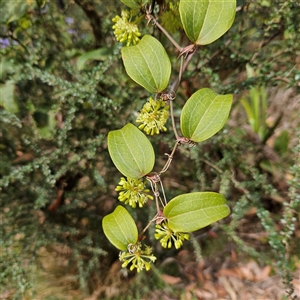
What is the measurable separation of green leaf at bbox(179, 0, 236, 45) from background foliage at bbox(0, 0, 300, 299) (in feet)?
1.02

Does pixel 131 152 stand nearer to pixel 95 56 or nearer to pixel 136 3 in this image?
pixel 136 3

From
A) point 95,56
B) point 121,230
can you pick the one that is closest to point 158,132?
point 121,230

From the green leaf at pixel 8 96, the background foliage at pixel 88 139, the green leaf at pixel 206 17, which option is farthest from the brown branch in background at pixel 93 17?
the green leaf at pixel 206 17

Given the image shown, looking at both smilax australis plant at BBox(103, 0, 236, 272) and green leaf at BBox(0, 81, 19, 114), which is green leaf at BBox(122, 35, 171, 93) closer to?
smilax australis plant at BBox(103, 0, 236, 272)

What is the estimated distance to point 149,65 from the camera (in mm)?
446

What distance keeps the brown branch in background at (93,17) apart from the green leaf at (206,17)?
61 cm

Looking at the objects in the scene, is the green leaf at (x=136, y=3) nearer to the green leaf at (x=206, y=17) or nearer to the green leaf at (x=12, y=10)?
the green leaf at (x=206, y=17)

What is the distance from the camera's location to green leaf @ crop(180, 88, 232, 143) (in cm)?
41

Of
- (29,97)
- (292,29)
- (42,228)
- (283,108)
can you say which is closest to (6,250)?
(42,228)

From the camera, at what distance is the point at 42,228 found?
97cm

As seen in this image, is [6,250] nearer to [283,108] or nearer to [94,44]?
[94,44]

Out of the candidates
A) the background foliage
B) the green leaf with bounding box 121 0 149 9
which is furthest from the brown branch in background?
the green leaf with bounding box 121 0 149 9

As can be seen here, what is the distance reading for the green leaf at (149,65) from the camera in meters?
0.44

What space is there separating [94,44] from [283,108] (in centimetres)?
74
